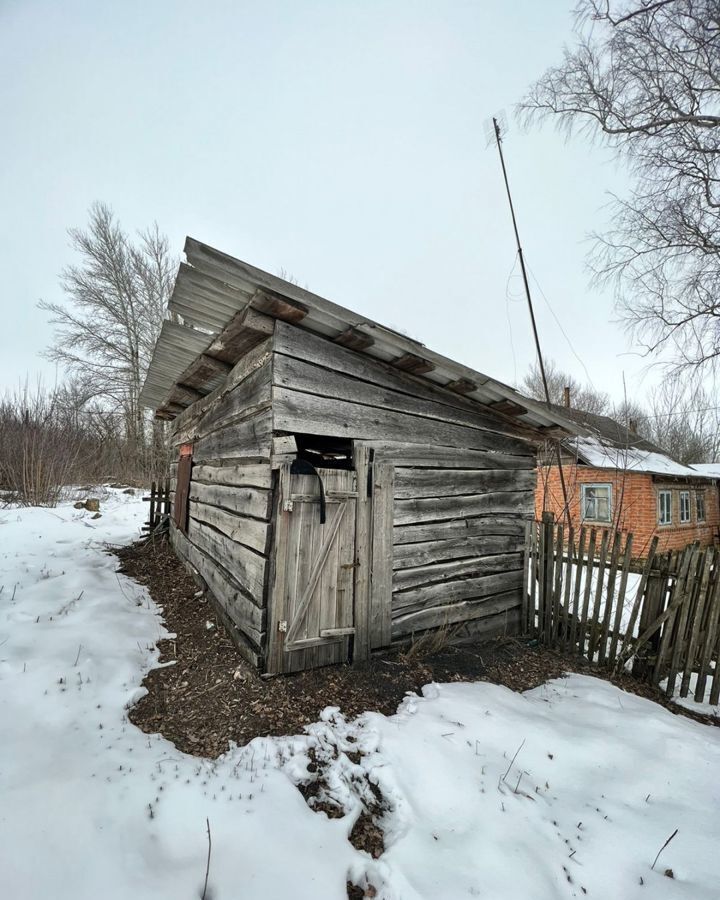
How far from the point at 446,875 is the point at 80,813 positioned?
191cm

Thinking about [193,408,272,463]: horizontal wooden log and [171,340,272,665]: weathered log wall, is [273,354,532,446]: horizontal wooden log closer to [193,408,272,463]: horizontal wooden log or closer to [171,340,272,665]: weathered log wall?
[171,340,272,665]: weathered log wall

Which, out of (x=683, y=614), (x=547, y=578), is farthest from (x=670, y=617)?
(x=547, y=578)

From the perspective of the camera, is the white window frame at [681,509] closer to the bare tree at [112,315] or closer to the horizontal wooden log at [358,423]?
the horizontal wooden log at [358,423]

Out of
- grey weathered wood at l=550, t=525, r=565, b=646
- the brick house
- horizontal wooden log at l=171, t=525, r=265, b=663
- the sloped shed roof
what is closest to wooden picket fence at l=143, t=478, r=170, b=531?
horizontal wooden log at l=171, t=525, r=265, b=663

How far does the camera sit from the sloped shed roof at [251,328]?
2.98m

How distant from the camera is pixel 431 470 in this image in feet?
15.8

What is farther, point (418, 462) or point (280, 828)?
point (418, 462)

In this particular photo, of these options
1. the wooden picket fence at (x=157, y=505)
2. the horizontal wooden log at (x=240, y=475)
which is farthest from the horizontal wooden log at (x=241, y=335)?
the wooden picket fence at (x=157, y=505)

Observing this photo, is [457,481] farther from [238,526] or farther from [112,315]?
[112,315]

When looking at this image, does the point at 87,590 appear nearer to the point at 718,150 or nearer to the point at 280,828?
the point at 280,828

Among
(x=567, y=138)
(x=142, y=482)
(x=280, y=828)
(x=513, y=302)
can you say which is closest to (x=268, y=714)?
(x=280, y=828)

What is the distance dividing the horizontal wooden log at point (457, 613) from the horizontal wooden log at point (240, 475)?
2202mm

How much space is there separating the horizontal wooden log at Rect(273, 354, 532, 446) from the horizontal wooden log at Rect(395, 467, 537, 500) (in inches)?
26.2

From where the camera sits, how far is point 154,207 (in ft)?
64.5
